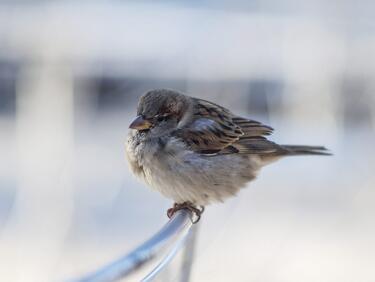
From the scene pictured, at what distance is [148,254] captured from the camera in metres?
0.75

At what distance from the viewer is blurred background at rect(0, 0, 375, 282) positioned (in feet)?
11.6

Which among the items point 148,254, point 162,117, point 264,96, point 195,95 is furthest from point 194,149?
point 264,96

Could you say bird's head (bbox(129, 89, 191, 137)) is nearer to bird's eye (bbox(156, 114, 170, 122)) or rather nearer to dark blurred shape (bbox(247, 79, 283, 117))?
bird's eye (bbox(156, 114, 170, 122))

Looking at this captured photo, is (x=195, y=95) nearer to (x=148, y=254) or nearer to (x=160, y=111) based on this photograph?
(x=160, y=111)

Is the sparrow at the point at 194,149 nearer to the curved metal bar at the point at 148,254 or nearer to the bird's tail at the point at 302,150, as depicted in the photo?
the bird's tail at the point at 302,150

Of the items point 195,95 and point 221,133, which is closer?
point 221,133

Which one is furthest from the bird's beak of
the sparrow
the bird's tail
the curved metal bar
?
the curved metal bar

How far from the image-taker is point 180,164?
1840mm

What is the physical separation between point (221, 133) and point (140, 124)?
0.90 ft

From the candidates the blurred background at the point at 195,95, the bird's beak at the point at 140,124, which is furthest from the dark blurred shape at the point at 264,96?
the bird's beak at the point at 140,124

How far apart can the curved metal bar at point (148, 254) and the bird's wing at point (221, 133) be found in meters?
1.01

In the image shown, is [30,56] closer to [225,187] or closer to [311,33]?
[311,33]

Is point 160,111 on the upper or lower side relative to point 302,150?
upper

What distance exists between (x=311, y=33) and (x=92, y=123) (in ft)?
4.54
